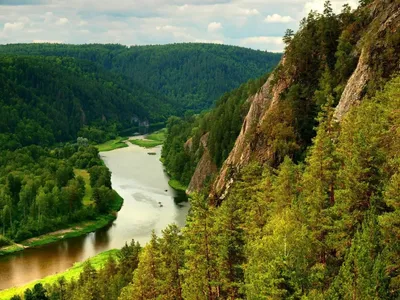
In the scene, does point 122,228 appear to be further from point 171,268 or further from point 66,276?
point 171,268

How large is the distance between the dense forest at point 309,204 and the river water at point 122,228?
22.3m

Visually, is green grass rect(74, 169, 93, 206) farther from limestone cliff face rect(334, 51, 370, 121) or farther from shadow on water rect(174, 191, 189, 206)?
limestone cliff face rect(334, 51, 370, 121)

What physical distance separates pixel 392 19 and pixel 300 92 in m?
19.6

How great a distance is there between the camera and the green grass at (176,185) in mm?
135125

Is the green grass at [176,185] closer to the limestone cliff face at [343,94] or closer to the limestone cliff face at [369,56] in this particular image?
the limestone cliff face at [343,94]

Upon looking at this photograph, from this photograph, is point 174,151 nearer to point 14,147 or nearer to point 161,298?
point 14,147

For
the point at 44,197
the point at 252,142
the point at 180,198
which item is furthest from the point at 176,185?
the point at 252,142

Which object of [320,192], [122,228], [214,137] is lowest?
[122,228]

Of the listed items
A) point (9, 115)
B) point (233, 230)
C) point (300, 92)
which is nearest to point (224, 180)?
point (300, 92)

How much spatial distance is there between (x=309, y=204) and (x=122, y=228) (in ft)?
241

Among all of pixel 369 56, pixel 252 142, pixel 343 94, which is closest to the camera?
pixel 369 56

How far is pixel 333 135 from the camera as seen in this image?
46.5 metres

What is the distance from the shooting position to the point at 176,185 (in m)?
138

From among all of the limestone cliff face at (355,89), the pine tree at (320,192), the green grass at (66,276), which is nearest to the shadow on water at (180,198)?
the green grass at (66,276)
